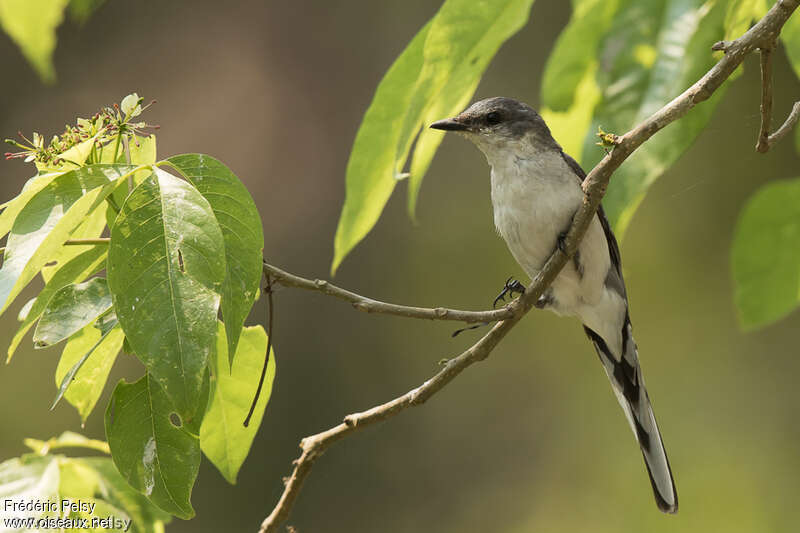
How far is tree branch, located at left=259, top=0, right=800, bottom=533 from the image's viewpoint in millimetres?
1791

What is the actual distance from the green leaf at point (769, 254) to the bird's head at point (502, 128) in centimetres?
133

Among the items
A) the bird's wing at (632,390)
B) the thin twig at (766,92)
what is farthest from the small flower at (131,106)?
the bird's wing at (632,390)

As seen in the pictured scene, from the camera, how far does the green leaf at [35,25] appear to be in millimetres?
1165

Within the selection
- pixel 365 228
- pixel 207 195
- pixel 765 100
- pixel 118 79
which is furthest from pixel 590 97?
pixel 118 79

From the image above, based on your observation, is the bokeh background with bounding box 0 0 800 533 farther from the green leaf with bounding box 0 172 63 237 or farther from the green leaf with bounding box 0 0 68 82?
the green leaf with bounding box 0 0 68 82

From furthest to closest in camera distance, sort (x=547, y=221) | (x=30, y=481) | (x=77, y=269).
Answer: (x=547, y=221)
(x=30, y=481)
(x=77, y=269)

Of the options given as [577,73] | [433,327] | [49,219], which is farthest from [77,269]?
[433,327]

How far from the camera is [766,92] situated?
76.4 inches

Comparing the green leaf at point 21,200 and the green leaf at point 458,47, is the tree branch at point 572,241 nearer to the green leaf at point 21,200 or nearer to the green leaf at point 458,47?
the green leaf at point 458,47

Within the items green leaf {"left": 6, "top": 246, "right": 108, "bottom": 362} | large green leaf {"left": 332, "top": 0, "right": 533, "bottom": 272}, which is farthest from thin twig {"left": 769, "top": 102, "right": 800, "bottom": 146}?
green leaf {"left": 6, "top": 246, "right": 108, "bottom": 362}

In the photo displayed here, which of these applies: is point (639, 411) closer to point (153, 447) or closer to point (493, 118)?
point (493, 118)

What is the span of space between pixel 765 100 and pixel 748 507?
229 inches

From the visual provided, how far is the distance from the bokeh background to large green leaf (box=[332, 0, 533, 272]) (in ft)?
17.8

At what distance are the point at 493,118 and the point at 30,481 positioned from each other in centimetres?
242
